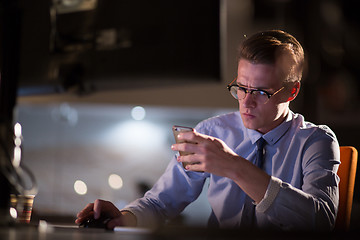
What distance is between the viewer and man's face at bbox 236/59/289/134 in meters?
1.39

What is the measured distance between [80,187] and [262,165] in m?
2.28

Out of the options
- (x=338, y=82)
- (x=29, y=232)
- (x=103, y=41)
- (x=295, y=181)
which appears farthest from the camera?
(x=338, y=82)

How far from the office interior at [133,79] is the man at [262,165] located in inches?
5.5

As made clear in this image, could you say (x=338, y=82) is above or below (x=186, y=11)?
below

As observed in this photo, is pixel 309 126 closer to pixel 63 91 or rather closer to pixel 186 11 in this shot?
pixel 186 11

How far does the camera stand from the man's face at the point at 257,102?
1.39 m

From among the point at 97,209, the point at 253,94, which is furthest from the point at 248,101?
the point at 97,209

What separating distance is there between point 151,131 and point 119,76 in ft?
7.06

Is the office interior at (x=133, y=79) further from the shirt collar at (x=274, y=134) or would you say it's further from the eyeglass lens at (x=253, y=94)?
the shirt collar at (x=274, y=134)

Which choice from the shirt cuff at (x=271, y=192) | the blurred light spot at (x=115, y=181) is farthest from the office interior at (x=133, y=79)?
the shirt cuff at (x=271, y=192)

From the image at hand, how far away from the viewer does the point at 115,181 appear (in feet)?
11.3

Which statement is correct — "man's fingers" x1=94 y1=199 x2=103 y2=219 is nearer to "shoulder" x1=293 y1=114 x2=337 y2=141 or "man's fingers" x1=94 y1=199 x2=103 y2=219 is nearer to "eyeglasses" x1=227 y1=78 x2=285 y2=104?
"eyeglasses" x1=227 y1=78 x2=285 y2=104

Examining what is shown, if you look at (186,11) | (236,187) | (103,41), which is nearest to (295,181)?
(236,187)

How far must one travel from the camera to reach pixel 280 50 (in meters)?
1.43
